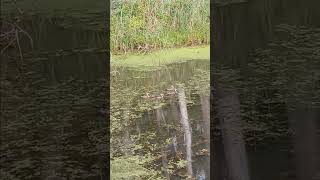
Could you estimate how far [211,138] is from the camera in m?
3.11

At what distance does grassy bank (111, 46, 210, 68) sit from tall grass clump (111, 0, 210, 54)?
0.09m

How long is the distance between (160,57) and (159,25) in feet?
1.14

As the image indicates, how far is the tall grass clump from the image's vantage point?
13.8 feet

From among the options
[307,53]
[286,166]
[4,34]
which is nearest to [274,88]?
[307,53]

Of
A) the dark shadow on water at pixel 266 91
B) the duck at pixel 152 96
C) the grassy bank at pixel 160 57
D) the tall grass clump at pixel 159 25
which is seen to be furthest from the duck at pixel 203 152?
the tall grass clump at pixel 159 25

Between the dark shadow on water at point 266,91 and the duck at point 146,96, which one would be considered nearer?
the dark shadow on water at point 266,91

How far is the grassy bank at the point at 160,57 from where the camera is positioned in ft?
13.0

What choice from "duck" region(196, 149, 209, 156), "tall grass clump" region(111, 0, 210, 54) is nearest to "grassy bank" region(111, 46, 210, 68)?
"tall grass clump" region(111, 0, 210, 54)

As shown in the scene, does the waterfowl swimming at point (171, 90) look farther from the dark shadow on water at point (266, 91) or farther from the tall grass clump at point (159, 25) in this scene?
the tall grass clump at point (159, 25)

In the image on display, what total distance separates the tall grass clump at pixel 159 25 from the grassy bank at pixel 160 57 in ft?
0.29

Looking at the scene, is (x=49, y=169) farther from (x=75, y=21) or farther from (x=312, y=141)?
(x=312, y=141)

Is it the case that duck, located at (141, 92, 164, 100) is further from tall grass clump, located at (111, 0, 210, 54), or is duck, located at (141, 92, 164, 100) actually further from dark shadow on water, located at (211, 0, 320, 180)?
tall grass clump, located at (111, 0, 210, 54)

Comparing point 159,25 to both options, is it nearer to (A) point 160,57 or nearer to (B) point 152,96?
(A) point 160,57

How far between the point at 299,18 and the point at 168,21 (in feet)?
4.01
